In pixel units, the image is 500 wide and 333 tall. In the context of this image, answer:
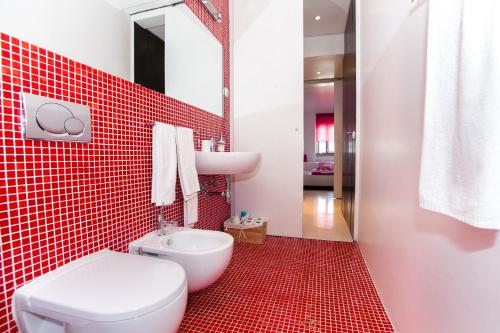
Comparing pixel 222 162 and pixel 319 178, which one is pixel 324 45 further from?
pixel 319 178

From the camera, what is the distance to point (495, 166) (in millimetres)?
511

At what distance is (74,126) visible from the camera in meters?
1.00

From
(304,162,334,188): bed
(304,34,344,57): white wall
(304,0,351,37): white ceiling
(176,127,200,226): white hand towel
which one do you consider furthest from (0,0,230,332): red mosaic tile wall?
(304,162,334,188): bed

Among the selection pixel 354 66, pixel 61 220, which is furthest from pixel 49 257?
pixel 354 66

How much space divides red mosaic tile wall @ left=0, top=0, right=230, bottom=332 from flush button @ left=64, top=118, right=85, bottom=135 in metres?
0.05

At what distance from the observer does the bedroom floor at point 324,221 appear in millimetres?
2520

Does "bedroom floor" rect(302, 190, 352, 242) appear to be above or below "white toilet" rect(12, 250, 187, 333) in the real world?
below

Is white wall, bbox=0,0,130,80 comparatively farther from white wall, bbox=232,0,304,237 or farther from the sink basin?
white wall, bbox=232,0,304,237

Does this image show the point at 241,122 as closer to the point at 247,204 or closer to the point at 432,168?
the point at 247,204

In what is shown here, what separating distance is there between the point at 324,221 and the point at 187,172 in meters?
2.05

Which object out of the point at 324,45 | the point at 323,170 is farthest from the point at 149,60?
the point at 323,170

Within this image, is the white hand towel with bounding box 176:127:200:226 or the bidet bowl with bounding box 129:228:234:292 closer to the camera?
the bidet bowl with bounding box 129:228:234:292

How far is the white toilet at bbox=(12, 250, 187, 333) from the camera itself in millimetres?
701

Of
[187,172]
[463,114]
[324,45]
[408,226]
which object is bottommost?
[408,226]
